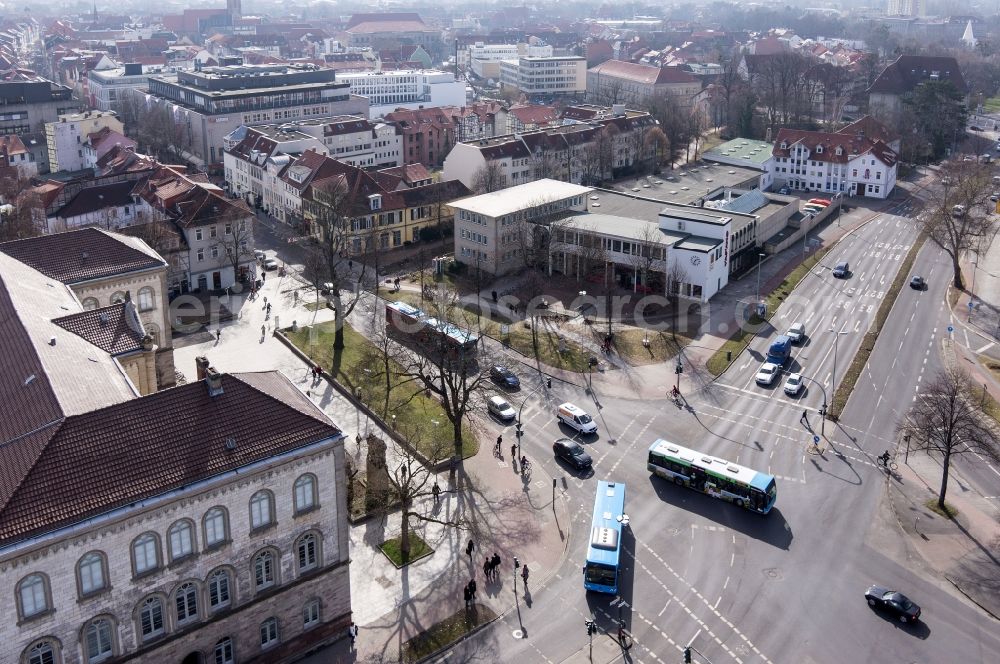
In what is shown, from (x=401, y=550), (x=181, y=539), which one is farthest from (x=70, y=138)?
(x=181, y=539)

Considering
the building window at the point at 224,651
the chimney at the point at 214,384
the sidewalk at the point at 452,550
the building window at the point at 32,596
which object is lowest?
the sidewalk at the point at 452,550

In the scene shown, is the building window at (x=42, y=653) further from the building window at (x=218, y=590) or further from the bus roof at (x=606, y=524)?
the bus roof at (x=606, y=524)

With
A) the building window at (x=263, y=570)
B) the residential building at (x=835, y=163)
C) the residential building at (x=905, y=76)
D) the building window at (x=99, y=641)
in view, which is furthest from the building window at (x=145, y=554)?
the residential building at (x=905, y=76)

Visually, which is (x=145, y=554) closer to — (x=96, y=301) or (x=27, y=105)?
(x=96, y=301)

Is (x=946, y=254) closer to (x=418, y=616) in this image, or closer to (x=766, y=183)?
(x=766, y=183)

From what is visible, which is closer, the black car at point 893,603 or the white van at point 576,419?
the black car at point 893,603

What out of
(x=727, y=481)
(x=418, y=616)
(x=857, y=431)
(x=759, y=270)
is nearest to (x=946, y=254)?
(x=759, y=270)

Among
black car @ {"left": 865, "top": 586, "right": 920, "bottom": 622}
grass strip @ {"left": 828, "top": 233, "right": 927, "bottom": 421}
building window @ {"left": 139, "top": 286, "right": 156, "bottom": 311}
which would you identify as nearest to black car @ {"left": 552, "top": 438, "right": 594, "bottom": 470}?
black car @ {"left": 865, "top": 586, "right": 920, "bottom": 622}
